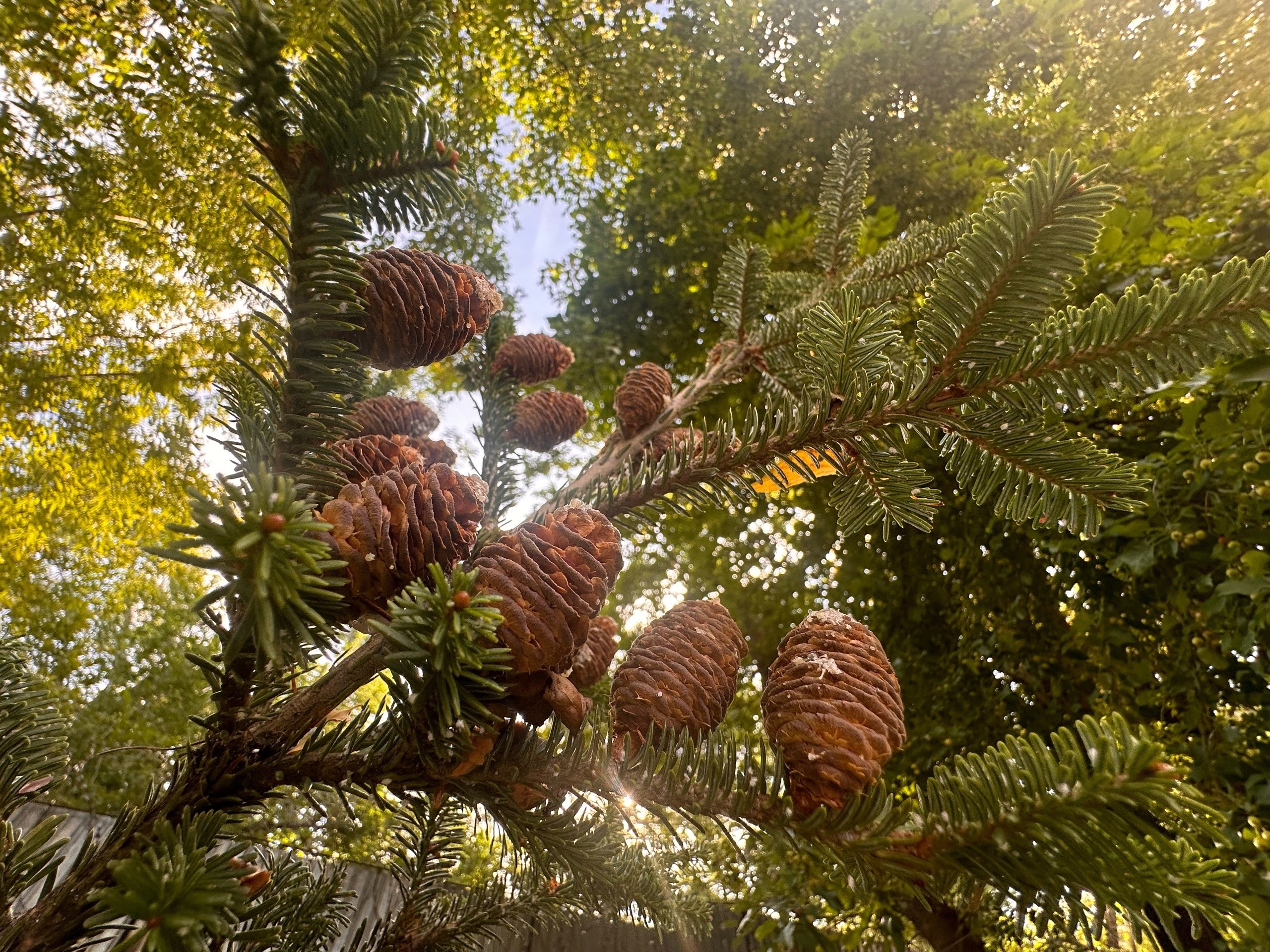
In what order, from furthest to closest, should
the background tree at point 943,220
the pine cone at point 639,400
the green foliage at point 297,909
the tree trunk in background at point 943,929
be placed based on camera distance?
the tree trunk in background at point 943,929, the background tree at point 943,220, the pine cone at point 639,400, the green foliage at point 297,909

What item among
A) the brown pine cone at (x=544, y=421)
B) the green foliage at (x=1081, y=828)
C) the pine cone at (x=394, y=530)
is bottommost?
the green foliage at (x=1081, y=828)

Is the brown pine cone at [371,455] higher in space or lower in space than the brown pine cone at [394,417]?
lower

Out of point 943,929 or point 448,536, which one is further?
point 943,929

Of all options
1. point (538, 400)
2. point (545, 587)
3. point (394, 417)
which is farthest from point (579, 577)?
point (538, 400)

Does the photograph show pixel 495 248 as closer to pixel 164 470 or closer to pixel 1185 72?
pixel 164 470

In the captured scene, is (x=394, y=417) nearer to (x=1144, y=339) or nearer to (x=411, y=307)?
(x=411, y=307)

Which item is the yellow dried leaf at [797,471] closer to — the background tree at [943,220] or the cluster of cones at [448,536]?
the cluster of cones at [448,536]

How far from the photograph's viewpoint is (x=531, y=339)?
2.26 feet

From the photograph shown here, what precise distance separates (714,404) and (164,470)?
1.60m

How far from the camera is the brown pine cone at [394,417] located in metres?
0.51

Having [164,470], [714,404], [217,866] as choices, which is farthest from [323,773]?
[164,470]

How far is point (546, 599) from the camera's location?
0.79 feet

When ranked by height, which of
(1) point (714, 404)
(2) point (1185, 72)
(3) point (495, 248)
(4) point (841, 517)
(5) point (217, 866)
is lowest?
(5) point (217, 866)

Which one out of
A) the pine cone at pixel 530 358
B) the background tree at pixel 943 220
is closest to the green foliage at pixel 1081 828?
the pine cone at pixel 530 358
